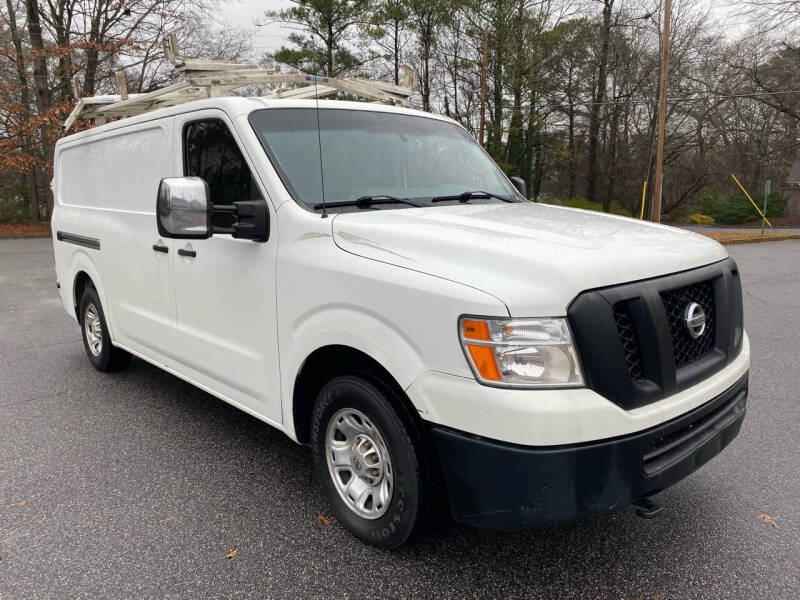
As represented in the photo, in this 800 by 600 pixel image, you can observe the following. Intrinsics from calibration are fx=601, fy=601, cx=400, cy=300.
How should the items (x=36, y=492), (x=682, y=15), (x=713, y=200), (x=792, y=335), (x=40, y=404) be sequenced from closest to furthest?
(x=36, y=492), (x=40, y=404), (x=792, y=335), (x=682, y=15), (x=713, y=200)

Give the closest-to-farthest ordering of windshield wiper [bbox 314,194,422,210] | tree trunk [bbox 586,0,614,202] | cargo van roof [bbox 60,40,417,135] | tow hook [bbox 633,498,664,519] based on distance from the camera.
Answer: tow hook [bbox 633,498,664,519], windshield wiper [bbox 314,194,422,210], cargo van roof [bbox 60,40,417,135], tree trunk [bbox 586,0,614,202]

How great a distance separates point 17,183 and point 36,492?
1213 inches

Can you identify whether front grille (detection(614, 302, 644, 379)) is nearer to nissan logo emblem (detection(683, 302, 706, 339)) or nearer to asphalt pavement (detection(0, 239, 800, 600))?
nissan logo emblem (detection(683, 302, 706, 339))

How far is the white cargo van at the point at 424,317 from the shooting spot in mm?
2055

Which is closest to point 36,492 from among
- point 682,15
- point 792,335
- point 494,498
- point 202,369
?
point 202,369

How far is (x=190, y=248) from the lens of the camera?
3555 millimetres

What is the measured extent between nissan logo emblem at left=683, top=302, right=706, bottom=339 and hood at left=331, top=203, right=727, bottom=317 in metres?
0.16

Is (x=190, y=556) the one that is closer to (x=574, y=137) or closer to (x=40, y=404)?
(x=40, y=404)

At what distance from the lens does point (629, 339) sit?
217 cm

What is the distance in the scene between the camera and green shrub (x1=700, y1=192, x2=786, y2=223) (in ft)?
110

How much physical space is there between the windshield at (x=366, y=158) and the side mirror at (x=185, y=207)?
40 centimetres

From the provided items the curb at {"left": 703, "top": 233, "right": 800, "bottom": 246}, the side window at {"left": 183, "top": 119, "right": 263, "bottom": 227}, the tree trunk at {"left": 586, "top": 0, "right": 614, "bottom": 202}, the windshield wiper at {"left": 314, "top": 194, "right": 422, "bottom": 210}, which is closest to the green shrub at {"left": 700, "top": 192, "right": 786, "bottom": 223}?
the tree trunk at {"left": 586, "top": 0, "right": 614, "bottom": 202}

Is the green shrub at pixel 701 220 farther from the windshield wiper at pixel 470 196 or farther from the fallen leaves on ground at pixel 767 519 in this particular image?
the fallen leaves on ground at pixel 767 519

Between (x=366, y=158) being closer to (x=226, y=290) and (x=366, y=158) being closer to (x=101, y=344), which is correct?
(x=226, y=290)
